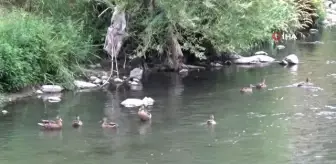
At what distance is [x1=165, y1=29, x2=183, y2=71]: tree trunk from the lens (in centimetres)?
2055

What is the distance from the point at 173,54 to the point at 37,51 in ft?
15.6

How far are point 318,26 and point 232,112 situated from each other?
66.3 feet

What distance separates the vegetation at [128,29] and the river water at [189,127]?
3.68ft

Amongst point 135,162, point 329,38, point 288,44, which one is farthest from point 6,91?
point 329,38

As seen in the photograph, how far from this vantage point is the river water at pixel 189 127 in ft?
38.7

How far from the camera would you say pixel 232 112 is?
1520 centimetres

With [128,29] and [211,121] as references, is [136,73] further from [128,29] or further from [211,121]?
[211,121]

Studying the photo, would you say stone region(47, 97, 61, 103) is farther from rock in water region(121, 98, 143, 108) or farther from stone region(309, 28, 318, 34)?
stone region(309, 28, 318, 34)

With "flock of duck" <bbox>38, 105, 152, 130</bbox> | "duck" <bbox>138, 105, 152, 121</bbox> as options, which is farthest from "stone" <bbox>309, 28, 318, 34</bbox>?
"flock of duck" <bbox>38, 105, 152, 130</bbox>

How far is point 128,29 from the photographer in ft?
68.9

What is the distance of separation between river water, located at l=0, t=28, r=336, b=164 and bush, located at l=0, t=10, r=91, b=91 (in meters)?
0.77

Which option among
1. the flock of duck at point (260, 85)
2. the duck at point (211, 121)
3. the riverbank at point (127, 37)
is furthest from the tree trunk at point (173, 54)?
the duck at point (211, 121)

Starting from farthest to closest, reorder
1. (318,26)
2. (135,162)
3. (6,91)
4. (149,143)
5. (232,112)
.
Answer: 1. (318,26)
2. (6,91)
3. (232,112)
4. (149,143)
5. (135,162)

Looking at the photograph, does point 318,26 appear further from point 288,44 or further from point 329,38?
point 288,44
